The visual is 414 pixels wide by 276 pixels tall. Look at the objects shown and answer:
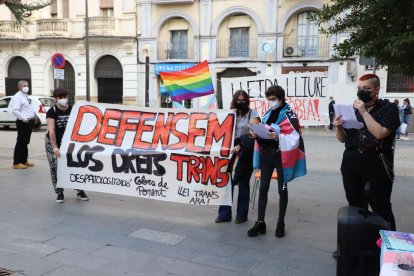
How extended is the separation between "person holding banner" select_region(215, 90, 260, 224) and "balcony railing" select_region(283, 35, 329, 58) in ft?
63.2

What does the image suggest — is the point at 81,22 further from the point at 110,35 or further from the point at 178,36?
the point at 178,36

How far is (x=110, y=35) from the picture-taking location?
2634 centimetres

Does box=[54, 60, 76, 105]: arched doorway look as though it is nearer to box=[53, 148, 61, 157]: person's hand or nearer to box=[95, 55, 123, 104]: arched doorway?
box=[95, 55, 123, 104]: arched doorway

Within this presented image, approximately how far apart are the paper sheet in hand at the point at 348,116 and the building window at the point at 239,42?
21.7 meters

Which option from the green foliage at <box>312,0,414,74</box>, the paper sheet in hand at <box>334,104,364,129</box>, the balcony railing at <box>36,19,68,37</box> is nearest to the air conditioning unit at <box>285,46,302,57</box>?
the balcony railing at <box>36,19,68,37</box>

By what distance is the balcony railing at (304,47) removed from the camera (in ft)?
77.3

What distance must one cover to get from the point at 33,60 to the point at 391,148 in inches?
1120

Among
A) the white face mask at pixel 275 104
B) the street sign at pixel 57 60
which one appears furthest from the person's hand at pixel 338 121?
the street sign at pixel 57 60

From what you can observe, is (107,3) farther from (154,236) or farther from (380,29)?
(380,29)

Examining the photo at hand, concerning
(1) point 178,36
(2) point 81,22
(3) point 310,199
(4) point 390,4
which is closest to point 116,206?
(3) point 310,199

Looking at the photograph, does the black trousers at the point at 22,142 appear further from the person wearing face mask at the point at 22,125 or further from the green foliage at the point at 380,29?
the green foliage at the point at 380,29

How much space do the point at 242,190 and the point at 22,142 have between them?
598cm

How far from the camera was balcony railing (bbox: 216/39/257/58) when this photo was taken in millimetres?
25031

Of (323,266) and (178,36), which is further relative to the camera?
(178,36)
